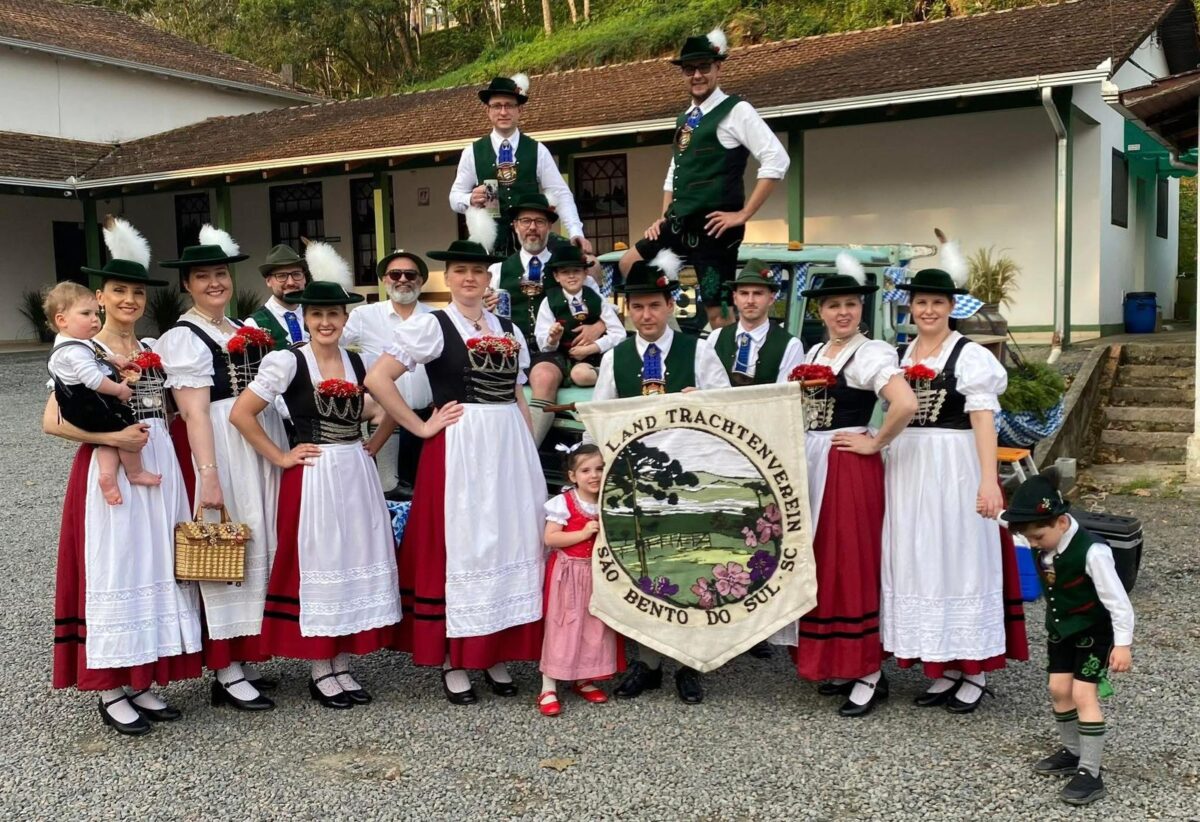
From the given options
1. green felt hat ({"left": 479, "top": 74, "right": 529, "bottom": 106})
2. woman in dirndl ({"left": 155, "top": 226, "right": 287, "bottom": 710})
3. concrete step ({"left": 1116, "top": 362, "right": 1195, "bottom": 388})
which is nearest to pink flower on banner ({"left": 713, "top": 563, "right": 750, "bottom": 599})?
woman in dirndl ({"left": 155, "top": 226, "right": 287, "bottom": 710})

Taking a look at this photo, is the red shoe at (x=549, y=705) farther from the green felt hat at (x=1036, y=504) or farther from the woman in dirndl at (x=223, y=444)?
the green felt hat at (x=1036, y=504)

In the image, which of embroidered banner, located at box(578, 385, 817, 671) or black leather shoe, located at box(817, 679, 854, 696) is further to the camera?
black leather shoe, located at box(817, 679, 854, 696)

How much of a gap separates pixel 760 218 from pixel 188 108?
15.4 meters

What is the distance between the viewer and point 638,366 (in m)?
4.60

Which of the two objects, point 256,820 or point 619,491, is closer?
point 256,820

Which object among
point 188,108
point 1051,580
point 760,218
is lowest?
point 1051,580

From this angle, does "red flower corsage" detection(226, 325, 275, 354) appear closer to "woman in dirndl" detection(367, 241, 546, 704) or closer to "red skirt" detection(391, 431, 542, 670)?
"woman in dirndl" detection(367, 241, 546, 704)

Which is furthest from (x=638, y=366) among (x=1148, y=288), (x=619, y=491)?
(x=1148, y=288)

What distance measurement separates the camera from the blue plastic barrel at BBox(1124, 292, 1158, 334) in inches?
570

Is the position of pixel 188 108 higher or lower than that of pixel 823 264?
higher

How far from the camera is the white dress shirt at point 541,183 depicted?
250 inches

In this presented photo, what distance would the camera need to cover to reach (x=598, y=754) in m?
3.92

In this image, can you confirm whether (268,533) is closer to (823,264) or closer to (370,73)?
(823,264)

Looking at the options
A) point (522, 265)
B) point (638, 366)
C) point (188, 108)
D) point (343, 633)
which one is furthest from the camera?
point (188, 108)
